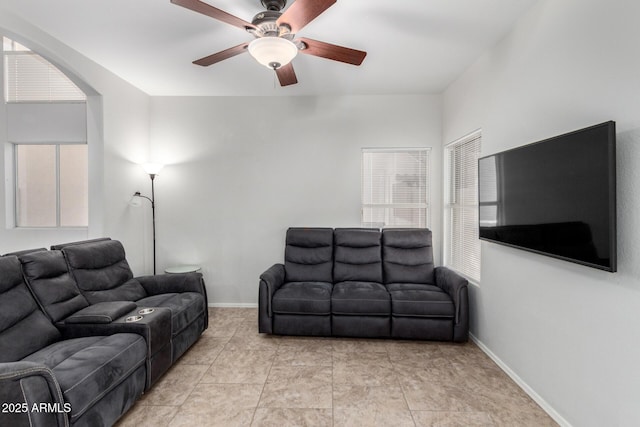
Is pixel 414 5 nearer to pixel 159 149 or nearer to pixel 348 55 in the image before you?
pixel 348 55

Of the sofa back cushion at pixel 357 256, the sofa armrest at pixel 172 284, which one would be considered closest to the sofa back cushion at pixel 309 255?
the sofa back cushion at pixel 357 256

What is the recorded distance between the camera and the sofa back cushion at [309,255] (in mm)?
3621

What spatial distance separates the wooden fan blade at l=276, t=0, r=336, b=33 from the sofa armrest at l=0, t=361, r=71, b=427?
2.25 meters

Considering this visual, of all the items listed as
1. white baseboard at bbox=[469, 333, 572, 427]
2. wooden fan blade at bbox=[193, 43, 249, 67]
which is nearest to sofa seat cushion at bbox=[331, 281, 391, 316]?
white baseboard at bbox=[469, 333, 572, 427]

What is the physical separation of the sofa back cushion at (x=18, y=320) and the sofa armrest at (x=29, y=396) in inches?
23.9

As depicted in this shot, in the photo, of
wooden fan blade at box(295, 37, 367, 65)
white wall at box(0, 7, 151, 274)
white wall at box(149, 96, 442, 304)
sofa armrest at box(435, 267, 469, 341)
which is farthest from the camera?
white wall at box(149, 96, 442, 304)

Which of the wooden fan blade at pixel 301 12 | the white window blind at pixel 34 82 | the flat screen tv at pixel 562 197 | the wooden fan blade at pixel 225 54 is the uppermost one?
the white window blind at pixel 34 82

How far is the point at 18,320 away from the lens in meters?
1.93

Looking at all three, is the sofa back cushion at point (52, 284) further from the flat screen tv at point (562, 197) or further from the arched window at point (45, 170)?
the flat screen tv at point (562, 197)

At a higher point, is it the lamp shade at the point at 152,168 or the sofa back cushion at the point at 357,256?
the lamp shade at the point at 152,168

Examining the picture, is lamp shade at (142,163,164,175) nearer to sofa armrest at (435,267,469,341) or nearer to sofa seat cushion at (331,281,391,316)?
sofa seat cushion at (331,281,391,316)

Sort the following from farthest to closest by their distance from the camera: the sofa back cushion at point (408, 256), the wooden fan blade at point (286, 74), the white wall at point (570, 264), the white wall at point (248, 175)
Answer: the white wall at point (248, 175) < the sofa back cushion at point (408, 256) < the wooden fan blade at point (286, 74) < the white wall at point (570, 264)

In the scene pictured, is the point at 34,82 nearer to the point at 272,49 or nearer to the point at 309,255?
the point at 272,49

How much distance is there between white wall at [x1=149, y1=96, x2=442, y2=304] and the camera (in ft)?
13.1
